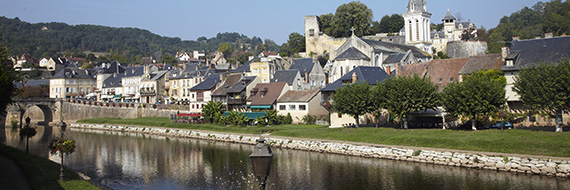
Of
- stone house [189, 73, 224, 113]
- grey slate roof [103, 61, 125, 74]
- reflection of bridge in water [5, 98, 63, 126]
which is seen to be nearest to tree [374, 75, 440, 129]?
stone house [189, 73, 224, 113]

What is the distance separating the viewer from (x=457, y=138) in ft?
98.9

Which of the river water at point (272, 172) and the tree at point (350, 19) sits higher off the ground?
the tree at point (350, 19)

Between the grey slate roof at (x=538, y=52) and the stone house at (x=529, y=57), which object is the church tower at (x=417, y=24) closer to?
the grey slate roof at (x=538, y=52)

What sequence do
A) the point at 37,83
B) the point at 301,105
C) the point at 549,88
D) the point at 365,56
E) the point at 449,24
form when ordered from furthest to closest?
the point at 449,24
the point at 37,83
the point at 365,56
the point at 301,105
the point at 549,88

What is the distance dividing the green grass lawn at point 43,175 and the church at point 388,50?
130 ft

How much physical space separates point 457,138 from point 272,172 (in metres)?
12.5

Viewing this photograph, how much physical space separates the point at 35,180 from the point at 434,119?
105 ft

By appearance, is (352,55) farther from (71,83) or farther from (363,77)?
(71,83)

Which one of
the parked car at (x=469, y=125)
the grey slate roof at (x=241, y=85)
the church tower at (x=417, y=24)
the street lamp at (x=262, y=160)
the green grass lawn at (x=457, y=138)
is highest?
the church tower at (x=417, y=24)

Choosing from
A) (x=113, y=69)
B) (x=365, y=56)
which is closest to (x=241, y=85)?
(x=365, y=56)

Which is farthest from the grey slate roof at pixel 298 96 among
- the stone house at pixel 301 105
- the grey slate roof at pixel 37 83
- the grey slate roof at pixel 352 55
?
the grey slate roof at pixel 37 83

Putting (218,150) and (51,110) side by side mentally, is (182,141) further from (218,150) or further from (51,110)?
(51,110)

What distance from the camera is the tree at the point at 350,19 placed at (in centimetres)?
9075

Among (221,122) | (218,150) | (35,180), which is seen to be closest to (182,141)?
(221,122)
